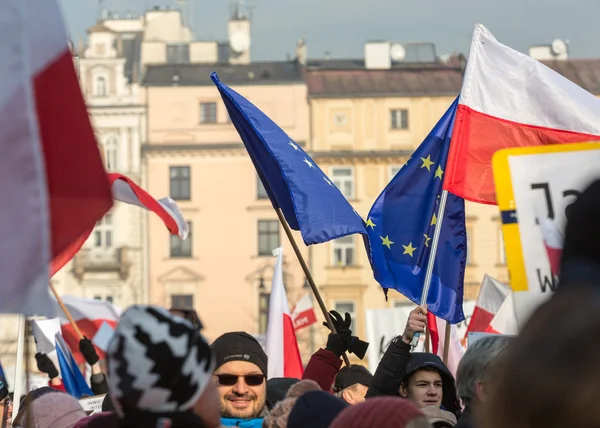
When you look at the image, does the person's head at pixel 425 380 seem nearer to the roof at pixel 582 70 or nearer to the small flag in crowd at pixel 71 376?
A: the small flag in crowd at pixel 71 376

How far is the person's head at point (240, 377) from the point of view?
609 centimetres

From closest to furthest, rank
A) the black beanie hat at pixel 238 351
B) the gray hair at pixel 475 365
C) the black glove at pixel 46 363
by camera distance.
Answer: the gray hair at pixel 475 365 < the black beanie hat at pixel 238 351 < the black glove at pixel 46 363

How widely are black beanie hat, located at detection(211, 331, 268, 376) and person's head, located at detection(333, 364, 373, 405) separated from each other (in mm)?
1190

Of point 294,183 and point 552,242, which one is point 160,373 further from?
point 294,183

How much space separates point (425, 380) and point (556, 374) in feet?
14.3

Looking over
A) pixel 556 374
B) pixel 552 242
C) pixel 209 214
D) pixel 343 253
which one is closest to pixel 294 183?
pixel 552 242

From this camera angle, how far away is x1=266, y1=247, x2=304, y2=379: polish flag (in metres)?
12.0

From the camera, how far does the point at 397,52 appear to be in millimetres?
58938

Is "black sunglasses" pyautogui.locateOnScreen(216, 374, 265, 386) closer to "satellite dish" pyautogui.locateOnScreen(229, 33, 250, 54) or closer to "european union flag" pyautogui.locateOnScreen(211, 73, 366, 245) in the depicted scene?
"european union flag" pyautogui.locateOnScreen(211, 73, 366, 245)

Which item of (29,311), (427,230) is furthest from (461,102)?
(29,311)

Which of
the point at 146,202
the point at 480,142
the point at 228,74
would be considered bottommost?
the point at 146,202

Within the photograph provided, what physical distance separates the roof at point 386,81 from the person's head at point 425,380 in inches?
1880

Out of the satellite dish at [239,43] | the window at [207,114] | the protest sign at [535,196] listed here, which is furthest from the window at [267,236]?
the protest sign at [535,196]

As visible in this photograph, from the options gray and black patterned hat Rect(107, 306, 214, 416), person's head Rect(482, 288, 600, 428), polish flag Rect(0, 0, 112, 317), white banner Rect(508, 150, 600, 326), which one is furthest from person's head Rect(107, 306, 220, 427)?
person's head Rect(482, 288, 600, 428)
